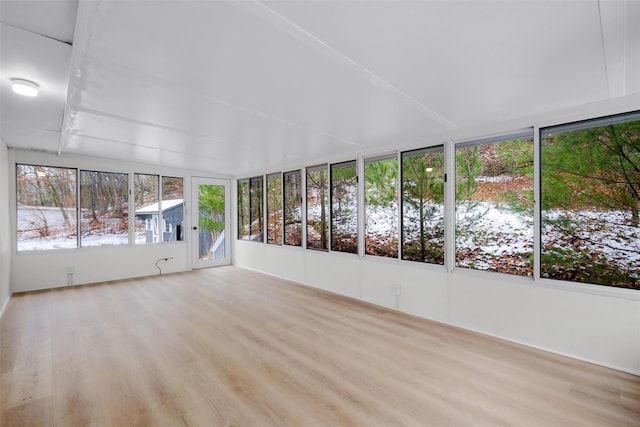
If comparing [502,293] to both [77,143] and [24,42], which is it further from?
[77,143]

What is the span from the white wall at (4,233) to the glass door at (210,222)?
3.00 m

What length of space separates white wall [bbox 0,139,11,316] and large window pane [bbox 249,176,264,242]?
4.09 m

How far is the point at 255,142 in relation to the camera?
13.5 ft

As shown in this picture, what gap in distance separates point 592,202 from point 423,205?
65.5 inches

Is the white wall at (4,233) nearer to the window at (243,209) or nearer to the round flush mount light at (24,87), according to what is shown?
the round flush mount light at (24,87)

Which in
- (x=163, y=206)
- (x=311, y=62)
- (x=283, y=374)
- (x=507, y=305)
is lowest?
(x=283, y=374)

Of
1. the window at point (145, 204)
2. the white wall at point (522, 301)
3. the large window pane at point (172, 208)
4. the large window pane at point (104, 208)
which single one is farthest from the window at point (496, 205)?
the large window pane at point (104, 208)

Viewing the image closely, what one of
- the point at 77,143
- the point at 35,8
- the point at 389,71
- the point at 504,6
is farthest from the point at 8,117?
the point at 504,6

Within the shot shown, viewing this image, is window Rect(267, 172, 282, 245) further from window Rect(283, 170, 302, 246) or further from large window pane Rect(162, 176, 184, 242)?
large window pane Rect(162, 176, 184, 242)

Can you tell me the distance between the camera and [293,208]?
5.93 meters

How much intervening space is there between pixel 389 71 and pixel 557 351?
3.02 metres

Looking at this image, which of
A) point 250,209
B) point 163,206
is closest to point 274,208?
point 250,209

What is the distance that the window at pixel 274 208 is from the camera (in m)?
6.30

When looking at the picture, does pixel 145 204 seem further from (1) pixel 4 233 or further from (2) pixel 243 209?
(1) pixel 4 233
